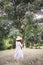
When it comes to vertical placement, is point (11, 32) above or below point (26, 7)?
below

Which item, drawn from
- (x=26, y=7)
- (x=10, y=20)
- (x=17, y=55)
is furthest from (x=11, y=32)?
(x=17, y=55)

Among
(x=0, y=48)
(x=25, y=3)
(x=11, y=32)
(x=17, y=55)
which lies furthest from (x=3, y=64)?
(x=0, y=48)

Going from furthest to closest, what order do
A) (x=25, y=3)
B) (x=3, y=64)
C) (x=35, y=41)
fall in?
(x=35, y=41) < (x=25, y=3) < (x=3, y=64)

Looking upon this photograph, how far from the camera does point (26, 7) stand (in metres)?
10.3

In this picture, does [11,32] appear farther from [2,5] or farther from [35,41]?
[35,41]

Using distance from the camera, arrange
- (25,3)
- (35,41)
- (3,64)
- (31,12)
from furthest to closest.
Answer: (35,41)
(25,3)
(31,12)
(3,64)

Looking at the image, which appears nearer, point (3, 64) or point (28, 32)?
point (3, 64)

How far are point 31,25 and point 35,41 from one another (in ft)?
6.16

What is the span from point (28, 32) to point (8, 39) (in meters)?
2.77

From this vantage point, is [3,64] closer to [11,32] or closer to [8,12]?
[11,32]

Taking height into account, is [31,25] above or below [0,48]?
above

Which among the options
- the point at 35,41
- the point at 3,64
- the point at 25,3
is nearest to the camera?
the point at 3,64

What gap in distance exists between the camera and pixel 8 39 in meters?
13.2

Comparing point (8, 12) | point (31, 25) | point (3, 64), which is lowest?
point (3, 64)
